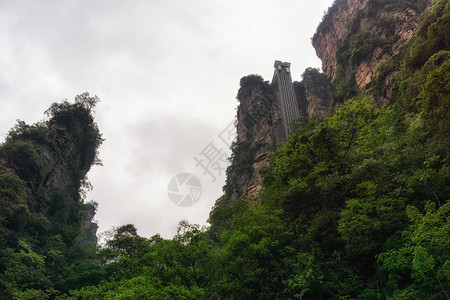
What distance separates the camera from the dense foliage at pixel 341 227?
848 cm

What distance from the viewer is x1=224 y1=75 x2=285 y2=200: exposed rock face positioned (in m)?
37.0

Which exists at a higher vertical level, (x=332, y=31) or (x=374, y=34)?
(x=332, y=31)

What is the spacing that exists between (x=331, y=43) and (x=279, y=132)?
53.4 ft

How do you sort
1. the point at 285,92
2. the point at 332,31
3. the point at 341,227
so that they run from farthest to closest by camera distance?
the point at 285,92, the point at 332,31, the point at 341,227

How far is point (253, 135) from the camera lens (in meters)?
41.9

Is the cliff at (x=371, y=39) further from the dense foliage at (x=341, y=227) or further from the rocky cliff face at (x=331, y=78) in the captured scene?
the dense foliage at (x=341, y=227)

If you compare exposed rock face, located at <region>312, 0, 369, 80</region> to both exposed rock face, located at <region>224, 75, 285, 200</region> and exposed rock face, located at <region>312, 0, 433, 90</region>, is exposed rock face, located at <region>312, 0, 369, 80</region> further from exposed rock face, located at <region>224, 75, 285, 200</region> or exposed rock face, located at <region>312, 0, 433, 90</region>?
exposed rock face, located at <region>224, 75, 285, 200</region>

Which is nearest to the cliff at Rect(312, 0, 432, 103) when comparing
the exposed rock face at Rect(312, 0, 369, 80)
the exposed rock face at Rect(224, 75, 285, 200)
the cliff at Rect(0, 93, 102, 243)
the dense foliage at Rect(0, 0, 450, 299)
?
the exposed rock face at Rect(312, 0, 369, 80)

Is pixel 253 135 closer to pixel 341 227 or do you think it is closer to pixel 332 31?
pixel 332 31

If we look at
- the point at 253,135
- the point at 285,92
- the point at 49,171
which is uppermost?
the point at 285,92

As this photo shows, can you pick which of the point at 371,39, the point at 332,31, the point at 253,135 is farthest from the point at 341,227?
the point at 332,31

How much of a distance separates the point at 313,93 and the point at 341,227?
124ft

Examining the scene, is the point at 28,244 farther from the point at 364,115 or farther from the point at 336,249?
the point at 364,115

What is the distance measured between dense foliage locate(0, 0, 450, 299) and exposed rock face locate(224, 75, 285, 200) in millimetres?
19821
